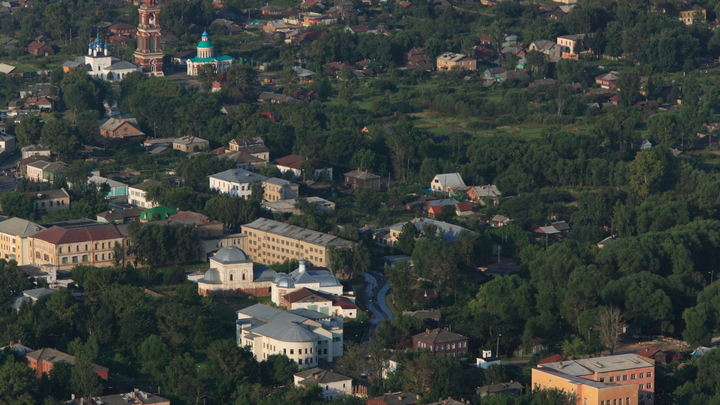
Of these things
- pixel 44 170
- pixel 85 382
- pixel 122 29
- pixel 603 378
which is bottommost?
pixel 122 29

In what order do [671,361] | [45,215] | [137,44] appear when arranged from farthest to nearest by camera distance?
1. [137,44]
2. [45,215]
3. [671,361]

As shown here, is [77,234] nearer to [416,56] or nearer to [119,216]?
[119,216]

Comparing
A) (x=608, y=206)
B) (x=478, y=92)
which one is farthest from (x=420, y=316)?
(x=478, y=92)

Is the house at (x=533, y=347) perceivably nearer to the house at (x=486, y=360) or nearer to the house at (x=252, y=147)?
the house at (x=486, y=360)

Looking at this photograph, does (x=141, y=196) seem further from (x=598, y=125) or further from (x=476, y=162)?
(x=598, y=125)

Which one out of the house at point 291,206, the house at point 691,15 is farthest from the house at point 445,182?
the house at point 691,15

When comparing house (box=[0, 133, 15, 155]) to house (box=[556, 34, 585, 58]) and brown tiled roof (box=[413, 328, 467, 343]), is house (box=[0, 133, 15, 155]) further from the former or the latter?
house (box=[556, 34, 585, 58])

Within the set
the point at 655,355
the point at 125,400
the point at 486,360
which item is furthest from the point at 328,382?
the point at 655,355
